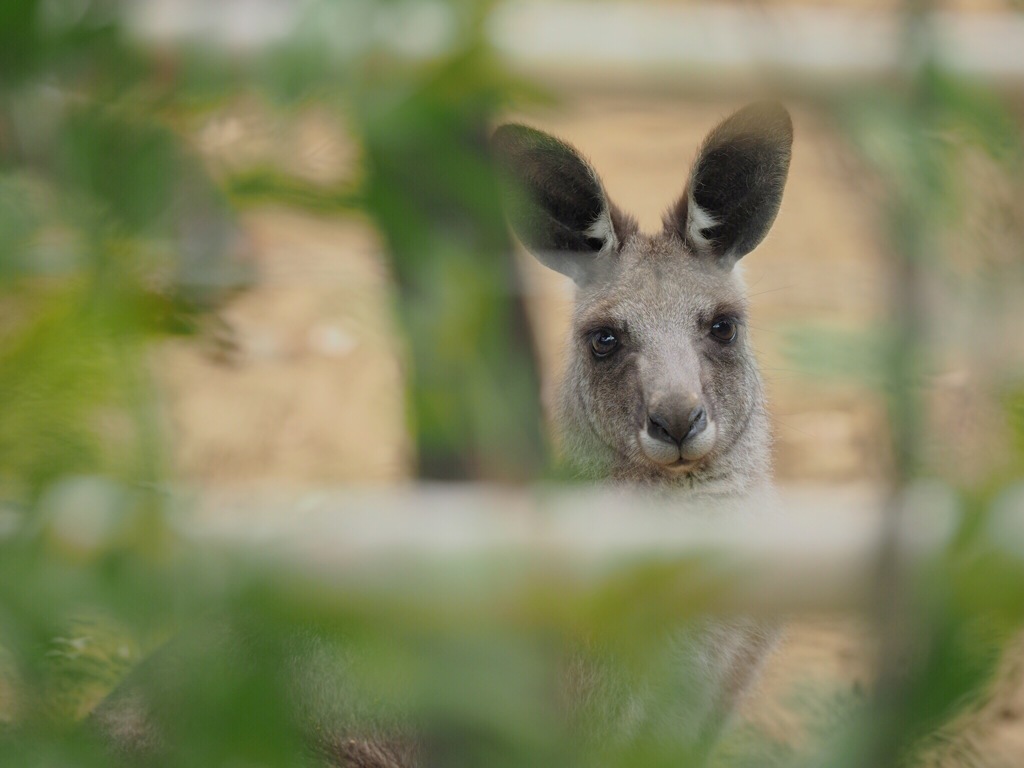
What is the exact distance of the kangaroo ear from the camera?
2.46 metres

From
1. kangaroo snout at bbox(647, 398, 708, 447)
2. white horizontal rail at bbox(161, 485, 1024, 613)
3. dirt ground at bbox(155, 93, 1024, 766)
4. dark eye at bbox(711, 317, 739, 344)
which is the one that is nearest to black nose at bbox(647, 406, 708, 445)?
kangaroo snout at bbox(647, 398, 708, 447)

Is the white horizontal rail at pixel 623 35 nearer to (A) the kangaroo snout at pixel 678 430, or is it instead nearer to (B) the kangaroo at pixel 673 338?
(B) the kangaroo at pixel 673 338

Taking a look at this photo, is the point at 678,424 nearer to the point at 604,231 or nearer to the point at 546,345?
the point at 604,231

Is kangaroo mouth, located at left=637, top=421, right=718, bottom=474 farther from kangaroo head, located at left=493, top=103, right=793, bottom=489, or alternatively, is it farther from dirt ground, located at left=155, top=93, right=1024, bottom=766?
dirt ground, located at left=155, top=93, right=1024, bottom=766

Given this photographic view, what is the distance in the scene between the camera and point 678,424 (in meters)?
2.61

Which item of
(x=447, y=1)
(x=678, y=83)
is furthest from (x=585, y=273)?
(x=447, y=1)

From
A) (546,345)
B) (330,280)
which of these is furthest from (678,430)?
(546,345)

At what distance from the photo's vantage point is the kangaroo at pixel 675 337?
263 centimetres

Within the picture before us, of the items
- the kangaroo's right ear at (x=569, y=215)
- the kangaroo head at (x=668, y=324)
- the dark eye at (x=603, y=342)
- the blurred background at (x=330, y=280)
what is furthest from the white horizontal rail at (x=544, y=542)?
the dark eye at (x=603, y=342)

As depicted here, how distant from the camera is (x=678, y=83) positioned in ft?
4.99

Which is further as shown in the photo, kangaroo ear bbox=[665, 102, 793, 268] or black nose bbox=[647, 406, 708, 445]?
black nose bbox=[647, 406, 708, 445]

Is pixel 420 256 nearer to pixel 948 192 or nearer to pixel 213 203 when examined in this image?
pixel 213 203

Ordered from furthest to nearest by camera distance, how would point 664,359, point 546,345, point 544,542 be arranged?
1. point 546,345
2. point 664,359
3. point 544,542

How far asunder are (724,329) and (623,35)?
139 centimetres
